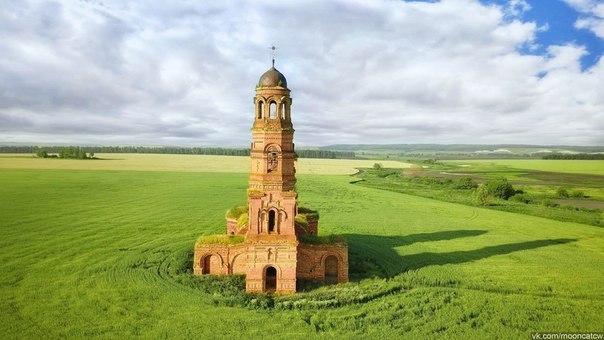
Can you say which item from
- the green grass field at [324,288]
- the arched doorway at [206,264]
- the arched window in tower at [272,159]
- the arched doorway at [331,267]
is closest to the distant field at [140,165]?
the green grass field at [324,288]

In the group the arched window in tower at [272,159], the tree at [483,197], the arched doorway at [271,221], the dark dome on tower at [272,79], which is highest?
the dark dome on tower at [272,79]

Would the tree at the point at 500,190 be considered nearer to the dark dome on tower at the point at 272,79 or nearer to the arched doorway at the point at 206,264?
the dark dome on tower at the point at 272,79

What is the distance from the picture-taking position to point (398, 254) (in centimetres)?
3247

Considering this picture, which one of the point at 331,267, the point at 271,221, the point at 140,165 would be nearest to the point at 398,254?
the point at 331,267

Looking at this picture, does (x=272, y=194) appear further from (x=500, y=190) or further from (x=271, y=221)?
(x=500, y=190)

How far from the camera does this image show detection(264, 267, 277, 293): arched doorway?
80.6ft

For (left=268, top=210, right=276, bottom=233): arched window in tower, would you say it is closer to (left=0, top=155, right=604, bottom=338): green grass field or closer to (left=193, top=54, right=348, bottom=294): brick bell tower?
(left=193, top=54, right=348, bottom=294): brick bell tower

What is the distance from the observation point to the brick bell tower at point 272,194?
2397cm

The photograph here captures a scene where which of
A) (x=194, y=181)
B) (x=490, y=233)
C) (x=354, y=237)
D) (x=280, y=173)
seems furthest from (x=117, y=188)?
(x=490, y=233)

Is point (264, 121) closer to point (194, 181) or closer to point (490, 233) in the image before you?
point (490, 233)

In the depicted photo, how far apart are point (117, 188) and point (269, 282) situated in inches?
1991

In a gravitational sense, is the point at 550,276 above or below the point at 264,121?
below

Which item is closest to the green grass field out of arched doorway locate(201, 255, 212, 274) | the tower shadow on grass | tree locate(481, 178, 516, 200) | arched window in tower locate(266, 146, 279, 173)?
the tower shadow on grass

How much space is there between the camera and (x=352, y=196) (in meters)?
66.4
